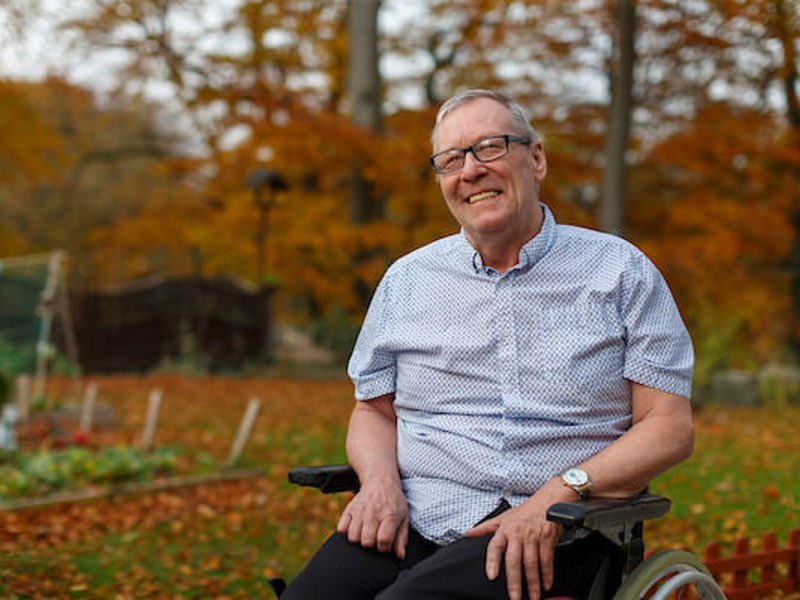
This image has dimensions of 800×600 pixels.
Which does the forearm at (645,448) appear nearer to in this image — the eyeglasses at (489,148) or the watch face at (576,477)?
the watch face at (576,477)

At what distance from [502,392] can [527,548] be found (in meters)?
0.40

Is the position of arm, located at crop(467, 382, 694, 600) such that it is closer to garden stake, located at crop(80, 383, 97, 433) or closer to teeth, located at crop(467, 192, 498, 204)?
teeth, located at crop(467, 192, 498, 204)

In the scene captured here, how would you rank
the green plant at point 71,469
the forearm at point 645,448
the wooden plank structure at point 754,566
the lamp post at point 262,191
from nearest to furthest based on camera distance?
1. the forearm at point 645,448
2. the wooden plank structure at point 754,566
3. the green plant at point 71,469
4. the lamp post at point 262,191

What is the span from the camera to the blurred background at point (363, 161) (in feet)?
35.6

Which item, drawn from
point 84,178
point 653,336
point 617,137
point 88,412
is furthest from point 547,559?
point 84,178

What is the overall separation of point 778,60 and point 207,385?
27.0 feet

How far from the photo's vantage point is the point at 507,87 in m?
13.5

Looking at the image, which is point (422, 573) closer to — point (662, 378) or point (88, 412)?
point (662, 378)

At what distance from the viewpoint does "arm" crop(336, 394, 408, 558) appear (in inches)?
84.9

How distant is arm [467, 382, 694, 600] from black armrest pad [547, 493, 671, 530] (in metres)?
0.06

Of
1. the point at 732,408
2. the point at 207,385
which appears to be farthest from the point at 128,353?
the point at 732,408

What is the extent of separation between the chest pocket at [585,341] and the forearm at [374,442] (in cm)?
48

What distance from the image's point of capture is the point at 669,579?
202cm

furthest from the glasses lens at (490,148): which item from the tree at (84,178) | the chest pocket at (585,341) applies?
the tree at (84,178)
